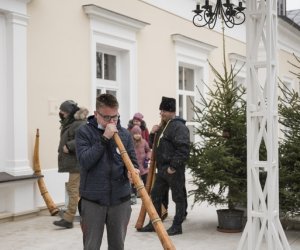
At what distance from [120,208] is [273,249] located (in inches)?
73.6

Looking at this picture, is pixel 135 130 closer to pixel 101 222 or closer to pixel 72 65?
pixel 72 65

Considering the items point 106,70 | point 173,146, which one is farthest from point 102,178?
point 106,70

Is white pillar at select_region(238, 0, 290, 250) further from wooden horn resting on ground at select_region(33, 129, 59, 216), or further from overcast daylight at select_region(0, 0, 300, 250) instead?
wooden horn resting on ground at select_region(33, 129, 59, 216)

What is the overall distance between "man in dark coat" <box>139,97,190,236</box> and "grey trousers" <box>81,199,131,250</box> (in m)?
2.31

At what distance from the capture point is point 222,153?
6602mm

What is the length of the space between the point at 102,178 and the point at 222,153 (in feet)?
10.1

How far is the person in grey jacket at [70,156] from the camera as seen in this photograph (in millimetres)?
6734

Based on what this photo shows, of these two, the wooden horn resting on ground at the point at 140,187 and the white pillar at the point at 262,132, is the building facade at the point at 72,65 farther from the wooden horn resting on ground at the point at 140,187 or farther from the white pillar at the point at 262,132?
the wooden horn resting on ground at the point at 140,187

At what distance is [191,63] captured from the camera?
12.7m

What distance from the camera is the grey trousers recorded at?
12.7 feet

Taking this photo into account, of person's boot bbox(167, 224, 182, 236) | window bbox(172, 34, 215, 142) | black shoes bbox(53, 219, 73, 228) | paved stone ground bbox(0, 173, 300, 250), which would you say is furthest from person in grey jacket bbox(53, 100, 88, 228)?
window bbox(172, 34, 215, 142)

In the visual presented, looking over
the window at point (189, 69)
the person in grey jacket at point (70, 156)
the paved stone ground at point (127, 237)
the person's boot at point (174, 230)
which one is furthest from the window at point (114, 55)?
the person's boot at point (174, 230)

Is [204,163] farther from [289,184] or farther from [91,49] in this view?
[91,49]

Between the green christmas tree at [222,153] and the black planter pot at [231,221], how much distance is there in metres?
0.15
